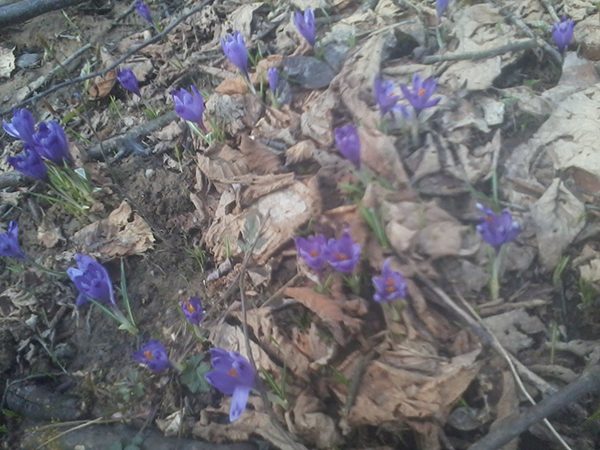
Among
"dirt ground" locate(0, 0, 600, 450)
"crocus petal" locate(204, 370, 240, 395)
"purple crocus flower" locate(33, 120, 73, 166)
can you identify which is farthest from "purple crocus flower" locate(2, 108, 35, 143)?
"crocus petal" locate(204, 370, 240, 395)

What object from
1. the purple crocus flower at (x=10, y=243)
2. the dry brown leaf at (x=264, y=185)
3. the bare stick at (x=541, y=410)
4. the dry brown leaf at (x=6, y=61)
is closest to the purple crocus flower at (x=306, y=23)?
the dry brown leaf at (x=264, y=185)

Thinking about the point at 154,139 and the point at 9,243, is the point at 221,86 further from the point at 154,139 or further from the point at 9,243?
the point at 9,243

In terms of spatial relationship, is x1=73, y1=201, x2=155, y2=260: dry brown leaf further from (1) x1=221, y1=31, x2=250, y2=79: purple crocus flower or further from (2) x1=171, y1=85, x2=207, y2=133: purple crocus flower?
(1) x1=221, y1=31, x2=250, y2=79: purple crocus flower

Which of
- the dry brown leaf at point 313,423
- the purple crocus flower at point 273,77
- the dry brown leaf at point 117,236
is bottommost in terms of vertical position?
the dry brown leaf at point 313,423

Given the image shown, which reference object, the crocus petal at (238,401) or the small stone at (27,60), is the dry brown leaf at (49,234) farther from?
the small stone at (27,60)

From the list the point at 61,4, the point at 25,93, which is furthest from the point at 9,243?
the point at 61,4
